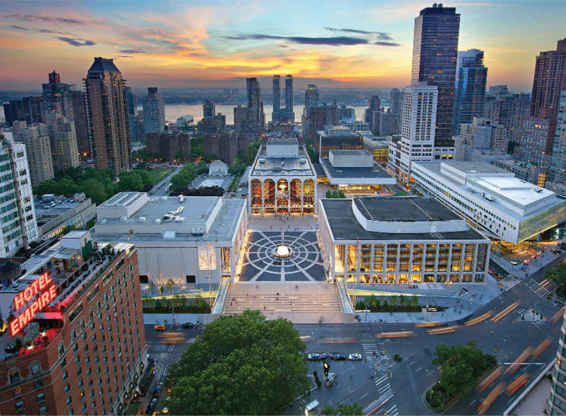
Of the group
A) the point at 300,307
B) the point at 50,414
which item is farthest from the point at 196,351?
the point at 300,307

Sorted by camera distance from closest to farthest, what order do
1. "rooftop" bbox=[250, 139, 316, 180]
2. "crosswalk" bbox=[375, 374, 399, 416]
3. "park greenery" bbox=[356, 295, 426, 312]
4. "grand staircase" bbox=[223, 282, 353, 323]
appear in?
"crosswalk" bbox=[375, 374, 399, 416], "grand staircase" bbox=[223, 282, 353, 323], "park greenery" bbox=[356, 295, 426, 312], "rooftop" bbox=[250, 139, 316, 180]

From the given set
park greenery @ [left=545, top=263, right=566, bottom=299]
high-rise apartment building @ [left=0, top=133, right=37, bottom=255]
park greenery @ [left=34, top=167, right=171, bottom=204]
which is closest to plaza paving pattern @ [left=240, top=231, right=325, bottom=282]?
park greenery @ [left=545, top=263, right=566, bottom=299]

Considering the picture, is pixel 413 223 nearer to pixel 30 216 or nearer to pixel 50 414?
pixel 50 414

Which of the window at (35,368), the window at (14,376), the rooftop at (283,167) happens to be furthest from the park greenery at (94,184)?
the window at (14,376)

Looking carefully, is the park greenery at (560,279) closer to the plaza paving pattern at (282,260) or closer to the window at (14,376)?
the plaza paving pattern at (282,260)

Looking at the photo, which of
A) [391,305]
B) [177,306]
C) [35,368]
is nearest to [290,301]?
[391,305]

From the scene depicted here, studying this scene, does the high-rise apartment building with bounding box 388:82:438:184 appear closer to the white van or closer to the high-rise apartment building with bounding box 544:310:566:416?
the high-rise apartment building with bounding box 544:310:566:416
